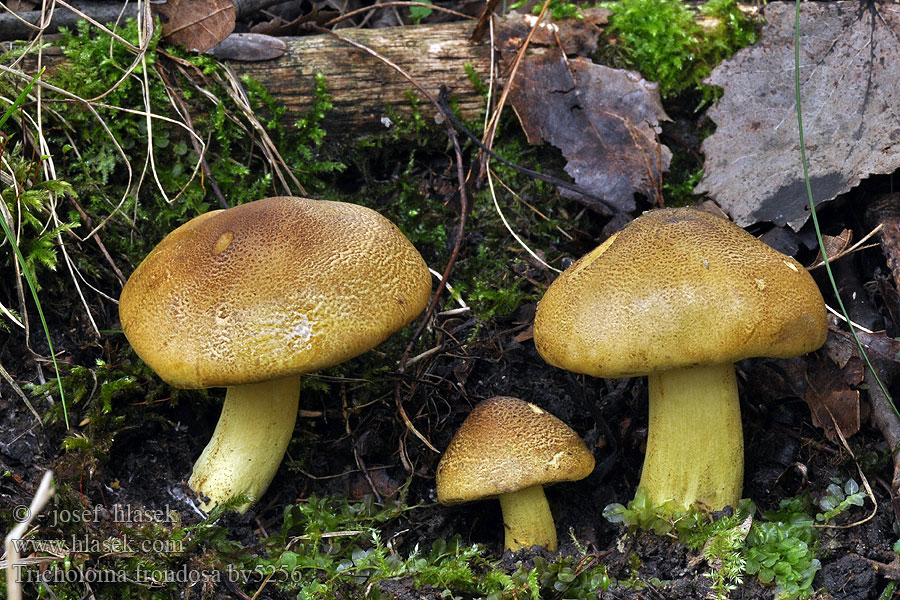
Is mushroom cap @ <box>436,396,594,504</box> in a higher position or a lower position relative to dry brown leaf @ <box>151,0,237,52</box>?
lower

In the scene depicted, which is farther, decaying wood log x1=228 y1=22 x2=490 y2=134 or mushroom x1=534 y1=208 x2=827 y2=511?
decaying wood log x1=228 y1=22 x2=490 y2=134

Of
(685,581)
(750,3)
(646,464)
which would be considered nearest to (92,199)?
(646,464)

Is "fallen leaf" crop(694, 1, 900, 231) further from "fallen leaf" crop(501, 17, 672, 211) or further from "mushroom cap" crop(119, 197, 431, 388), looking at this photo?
"mushroom cap" crop(119, 197, 431, 388)

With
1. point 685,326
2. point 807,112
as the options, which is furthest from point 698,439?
point 807,112

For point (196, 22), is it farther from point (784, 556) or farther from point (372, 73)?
point (784, 556)

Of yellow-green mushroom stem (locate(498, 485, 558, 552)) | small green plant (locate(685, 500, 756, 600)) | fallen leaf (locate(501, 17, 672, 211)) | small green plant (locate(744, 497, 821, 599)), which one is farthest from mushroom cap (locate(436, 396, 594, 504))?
fallen leaf (locate(501, 17, 672, 211))

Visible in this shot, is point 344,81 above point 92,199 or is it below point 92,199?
above

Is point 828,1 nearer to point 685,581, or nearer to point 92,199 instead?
point 685,581
